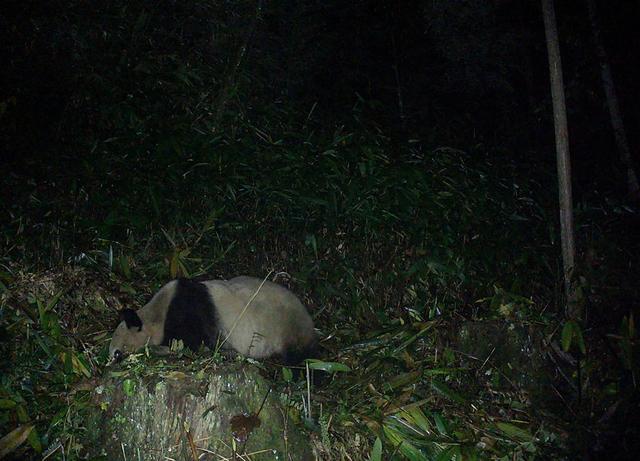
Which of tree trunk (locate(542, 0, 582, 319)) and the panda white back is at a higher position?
tree trunk (locate(542, 0, 582, 319))

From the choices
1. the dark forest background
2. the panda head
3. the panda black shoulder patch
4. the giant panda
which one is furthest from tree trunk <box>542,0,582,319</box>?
the panda head

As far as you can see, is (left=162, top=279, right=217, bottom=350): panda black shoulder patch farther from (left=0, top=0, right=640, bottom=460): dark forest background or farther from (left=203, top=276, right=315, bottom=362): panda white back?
(left=0, top=0, right=640, bottom=460): dark forest background

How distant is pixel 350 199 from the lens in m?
6.43

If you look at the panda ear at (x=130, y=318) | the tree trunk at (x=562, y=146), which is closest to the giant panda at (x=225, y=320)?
the panda ear at (x=130, y=318)

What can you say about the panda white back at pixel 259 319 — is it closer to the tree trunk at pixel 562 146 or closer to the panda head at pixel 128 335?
the panda head at pixel 128 335

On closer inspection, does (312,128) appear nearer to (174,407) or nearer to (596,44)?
(596,44)

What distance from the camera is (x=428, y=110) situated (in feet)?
29.0

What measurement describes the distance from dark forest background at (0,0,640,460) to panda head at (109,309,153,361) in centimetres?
13

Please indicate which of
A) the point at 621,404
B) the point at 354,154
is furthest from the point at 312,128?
the point at 621,404

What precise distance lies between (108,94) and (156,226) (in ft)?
6.94

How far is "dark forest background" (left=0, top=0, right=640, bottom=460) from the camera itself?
13.3 ft

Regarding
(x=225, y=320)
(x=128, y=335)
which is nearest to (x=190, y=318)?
(x=225, y=320)

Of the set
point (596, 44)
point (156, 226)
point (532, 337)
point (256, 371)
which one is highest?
point (596, 44)

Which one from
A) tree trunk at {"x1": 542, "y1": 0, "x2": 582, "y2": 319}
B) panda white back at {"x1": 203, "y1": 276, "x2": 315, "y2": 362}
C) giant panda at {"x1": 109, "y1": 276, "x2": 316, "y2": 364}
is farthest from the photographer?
tree trunk at {"x1": 542, "y1": 0, "x2": 582, "y2": 319}
